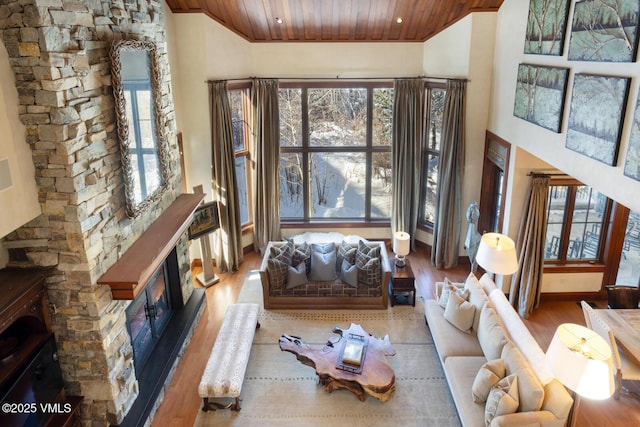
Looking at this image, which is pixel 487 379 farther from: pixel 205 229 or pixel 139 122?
pixel 205 229

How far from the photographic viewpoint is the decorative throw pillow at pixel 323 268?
735 cm

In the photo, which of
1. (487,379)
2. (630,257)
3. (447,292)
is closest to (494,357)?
(487,379)

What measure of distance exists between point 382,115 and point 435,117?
97 centimetres

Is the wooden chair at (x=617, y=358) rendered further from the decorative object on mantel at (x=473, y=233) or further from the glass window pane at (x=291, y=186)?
the glass window pane at (x=291, y=186)

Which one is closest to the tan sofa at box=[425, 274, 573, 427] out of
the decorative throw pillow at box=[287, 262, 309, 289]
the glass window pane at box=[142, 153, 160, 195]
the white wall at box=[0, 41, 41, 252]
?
the decorative throw pillow at box=[287, 262, 309, 289]

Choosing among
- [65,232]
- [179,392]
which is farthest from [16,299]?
[179,392]

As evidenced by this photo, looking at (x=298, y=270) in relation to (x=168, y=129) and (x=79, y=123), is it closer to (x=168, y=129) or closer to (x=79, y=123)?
(x=168, y=129)

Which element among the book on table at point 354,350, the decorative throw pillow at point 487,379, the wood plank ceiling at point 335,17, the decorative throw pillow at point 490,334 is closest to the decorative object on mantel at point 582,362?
the decorative throw pillow at point 487,379

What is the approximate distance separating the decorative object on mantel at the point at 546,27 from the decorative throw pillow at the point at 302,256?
4.12 m

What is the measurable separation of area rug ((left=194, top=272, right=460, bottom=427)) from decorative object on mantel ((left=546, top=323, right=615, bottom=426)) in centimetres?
172

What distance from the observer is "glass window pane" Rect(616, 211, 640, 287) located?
7254mm

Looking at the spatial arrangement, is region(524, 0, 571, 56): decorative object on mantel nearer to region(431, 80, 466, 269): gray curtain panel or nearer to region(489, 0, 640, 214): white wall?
region(489, 0, 640, 214): white wall

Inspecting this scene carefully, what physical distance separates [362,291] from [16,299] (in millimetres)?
4587

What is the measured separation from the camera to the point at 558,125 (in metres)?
5.38
